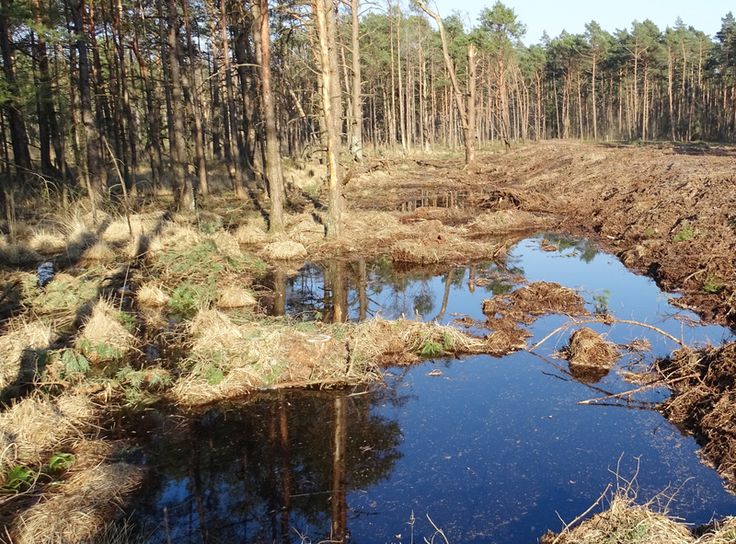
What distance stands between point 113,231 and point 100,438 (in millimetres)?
9987

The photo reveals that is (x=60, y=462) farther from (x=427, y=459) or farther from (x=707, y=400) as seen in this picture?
Answer: (x=707, y=400)

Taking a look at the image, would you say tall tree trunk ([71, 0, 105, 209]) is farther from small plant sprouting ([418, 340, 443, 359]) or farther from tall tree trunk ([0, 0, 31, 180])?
small plant sprouting ([418, 340, 443, 359])

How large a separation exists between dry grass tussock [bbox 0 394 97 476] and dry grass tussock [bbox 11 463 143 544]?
0.65 m

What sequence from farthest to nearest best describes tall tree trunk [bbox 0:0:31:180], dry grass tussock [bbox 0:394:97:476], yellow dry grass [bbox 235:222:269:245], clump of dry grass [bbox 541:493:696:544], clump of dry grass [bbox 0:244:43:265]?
yellow dry grass [bbox 235:222:269:245], tall tree trunk [bbox 0:0:31:180], clump of dry grass [bbox 0:244:43:265], dry grass tussock [bbox 0:394:97:476], clump of dry grass [bbox 541:493:696:544]

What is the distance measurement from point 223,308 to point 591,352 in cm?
617

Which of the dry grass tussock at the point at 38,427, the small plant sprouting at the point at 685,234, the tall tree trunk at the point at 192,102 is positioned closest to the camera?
the dry grass tussock at the point at 38,427

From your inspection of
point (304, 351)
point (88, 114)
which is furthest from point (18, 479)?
point (88, 114)

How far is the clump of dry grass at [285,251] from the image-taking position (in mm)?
13938

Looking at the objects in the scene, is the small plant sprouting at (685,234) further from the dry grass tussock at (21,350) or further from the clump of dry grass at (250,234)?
the dry grass tussock at (21,350)

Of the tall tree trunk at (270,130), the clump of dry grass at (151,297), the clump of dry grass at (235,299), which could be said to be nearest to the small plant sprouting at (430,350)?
the clump of dry grass at (235,299)

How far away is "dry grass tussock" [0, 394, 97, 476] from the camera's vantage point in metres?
5.50

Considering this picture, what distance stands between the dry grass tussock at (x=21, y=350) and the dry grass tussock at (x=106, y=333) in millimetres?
507

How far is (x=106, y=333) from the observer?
27.3ft

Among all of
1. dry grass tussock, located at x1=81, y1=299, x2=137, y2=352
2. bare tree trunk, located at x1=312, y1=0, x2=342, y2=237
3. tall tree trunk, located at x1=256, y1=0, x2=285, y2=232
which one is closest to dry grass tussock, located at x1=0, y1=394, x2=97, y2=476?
dry grass tussock, located at x1=81, y1=299, x2=137, y2=352
